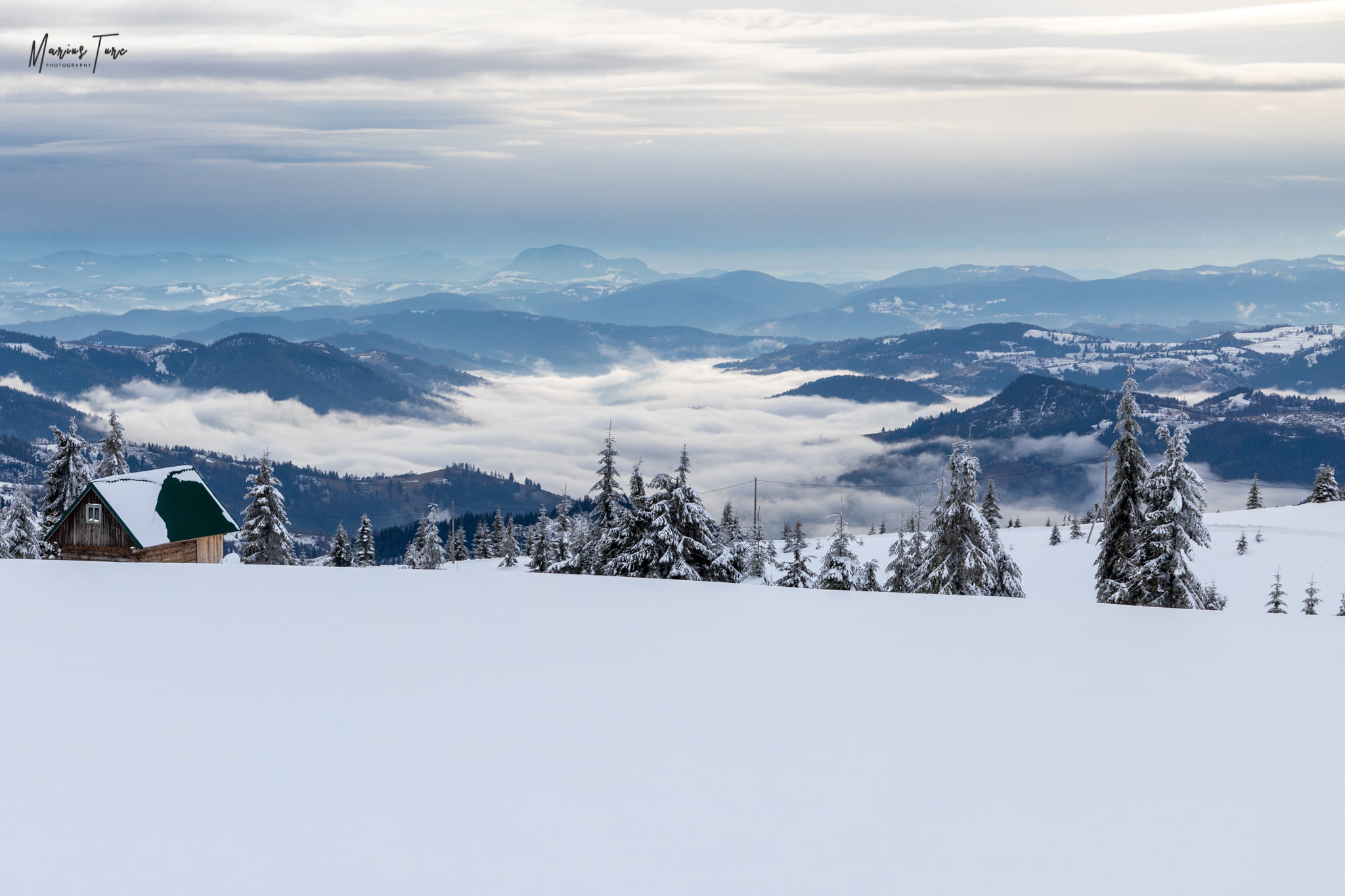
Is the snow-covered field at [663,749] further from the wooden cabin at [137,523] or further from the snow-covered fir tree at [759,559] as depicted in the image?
the snow-covered fir tree at [759,559]

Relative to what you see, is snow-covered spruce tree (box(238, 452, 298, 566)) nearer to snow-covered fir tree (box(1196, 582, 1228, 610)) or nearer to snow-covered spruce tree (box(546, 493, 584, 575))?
snow-covered spruce tree (box(546, 493, 584, 575))

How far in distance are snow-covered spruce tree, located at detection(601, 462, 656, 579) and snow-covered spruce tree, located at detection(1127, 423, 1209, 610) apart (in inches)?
733

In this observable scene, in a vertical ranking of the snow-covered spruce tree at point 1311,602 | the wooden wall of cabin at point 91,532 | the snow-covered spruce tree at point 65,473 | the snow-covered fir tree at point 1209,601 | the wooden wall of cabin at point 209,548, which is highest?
the snow-covered spruce tree at point 65,473

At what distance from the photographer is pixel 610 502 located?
124 feet

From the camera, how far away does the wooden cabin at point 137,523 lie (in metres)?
25.9

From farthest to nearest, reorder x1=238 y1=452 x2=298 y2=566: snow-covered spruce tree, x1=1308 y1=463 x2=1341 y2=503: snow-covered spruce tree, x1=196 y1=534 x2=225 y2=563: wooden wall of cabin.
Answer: x1=1308 y1=463 x2=1341 y2=503: snow-covered spruce tree < x1=238 y1=452 x2=298 y2=566: snow-covered spruce tree < x1=196 y1=534 x2=225 y2=563: wooden wall of cabin

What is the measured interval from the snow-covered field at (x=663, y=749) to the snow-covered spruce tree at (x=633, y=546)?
A: 11704 mm

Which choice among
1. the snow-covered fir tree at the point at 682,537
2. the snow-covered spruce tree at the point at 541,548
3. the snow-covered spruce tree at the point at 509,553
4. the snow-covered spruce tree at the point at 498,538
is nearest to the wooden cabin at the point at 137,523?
the snow-covered fir tree at the point at 682,537

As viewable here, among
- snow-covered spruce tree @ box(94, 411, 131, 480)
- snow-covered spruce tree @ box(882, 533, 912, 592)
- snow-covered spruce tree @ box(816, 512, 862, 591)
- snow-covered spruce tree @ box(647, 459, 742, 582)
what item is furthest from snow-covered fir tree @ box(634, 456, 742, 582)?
snow-covered spruce tree @ box(94, 411, 131, 480)

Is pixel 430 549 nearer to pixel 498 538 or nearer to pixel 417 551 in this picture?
pixel 417 551

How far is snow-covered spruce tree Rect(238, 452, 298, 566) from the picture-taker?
1976 inches

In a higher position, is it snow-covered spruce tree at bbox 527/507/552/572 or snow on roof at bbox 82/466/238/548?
snow on roof at bbox 82/466/238/548

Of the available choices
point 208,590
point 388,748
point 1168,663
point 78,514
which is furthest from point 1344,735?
point 78,514

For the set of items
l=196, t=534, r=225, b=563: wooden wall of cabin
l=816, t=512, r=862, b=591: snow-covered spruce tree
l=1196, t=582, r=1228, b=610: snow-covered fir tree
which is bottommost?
l=1196, t=582, r=1228, b=610: snow-covered fir tree
